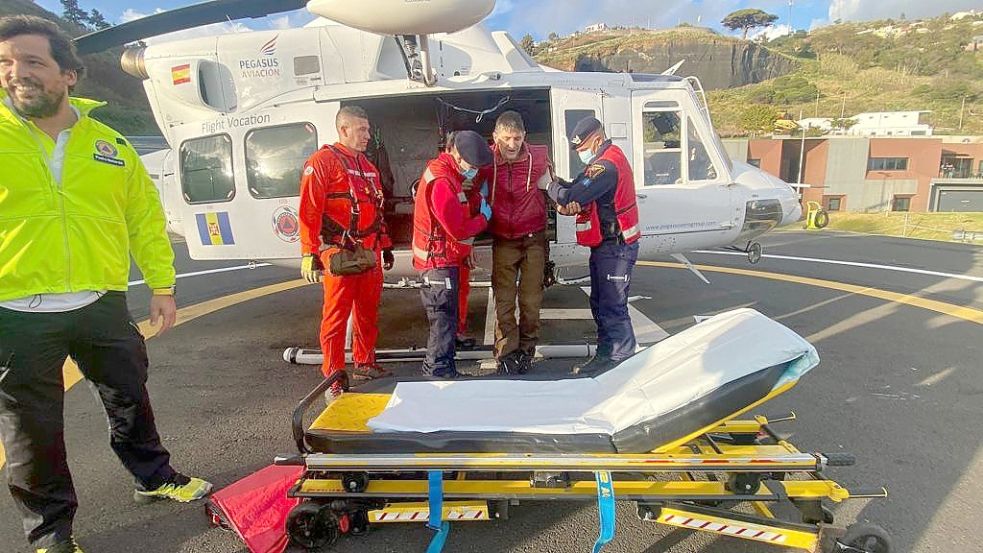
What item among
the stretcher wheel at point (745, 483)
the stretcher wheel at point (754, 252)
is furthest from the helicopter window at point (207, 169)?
the stretcher wheel at point (754, 252)

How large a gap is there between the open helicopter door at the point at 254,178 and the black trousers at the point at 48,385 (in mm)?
2464

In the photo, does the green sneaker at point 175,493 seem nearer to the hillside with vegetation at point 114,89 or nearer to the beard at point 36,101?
the beard at point 36,101

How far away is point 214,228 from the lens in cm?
516

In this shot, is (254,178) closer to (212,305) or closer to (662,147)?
(212,305)

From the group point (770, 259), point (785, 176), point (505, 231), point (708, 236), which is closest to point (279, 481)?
point (505, 231)

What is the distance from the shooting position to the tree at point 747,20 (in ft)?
439

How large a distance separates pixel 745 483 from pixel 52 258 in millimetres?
3293

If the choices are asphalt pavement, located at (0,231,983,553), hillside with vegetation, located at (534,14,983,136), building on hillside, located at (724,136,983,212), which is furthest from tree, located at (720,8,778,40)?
asphalt pavement, located at (0,231,983,553)

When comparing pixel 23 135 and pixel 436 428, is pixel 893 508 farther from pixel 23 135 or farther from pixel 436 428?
pixel 23 135

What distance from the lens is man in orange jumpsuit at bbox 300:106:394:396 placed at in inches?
150

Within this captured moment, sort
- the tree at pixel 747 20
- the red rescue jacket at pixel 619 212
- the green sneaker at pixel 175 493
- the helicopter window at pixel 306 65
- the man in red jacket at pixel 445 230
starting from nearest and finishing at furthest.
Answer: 1. the green sneaker at pixel 175 493
2. the man in red jacket at pixel 445 230
3. the red rescue jacket at pixel 619 212
4. the helicopter window at pixel 306 65
5. the tree at pixel 747 20

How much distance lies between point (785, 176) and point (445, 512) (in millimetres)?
53209

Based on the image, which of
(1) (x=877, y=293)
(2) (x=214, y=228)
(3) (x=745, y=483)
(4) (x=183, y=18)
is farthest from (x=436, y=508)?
(1) (x=877, y=293)

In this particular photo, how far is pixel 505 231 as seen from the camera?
411 cm
